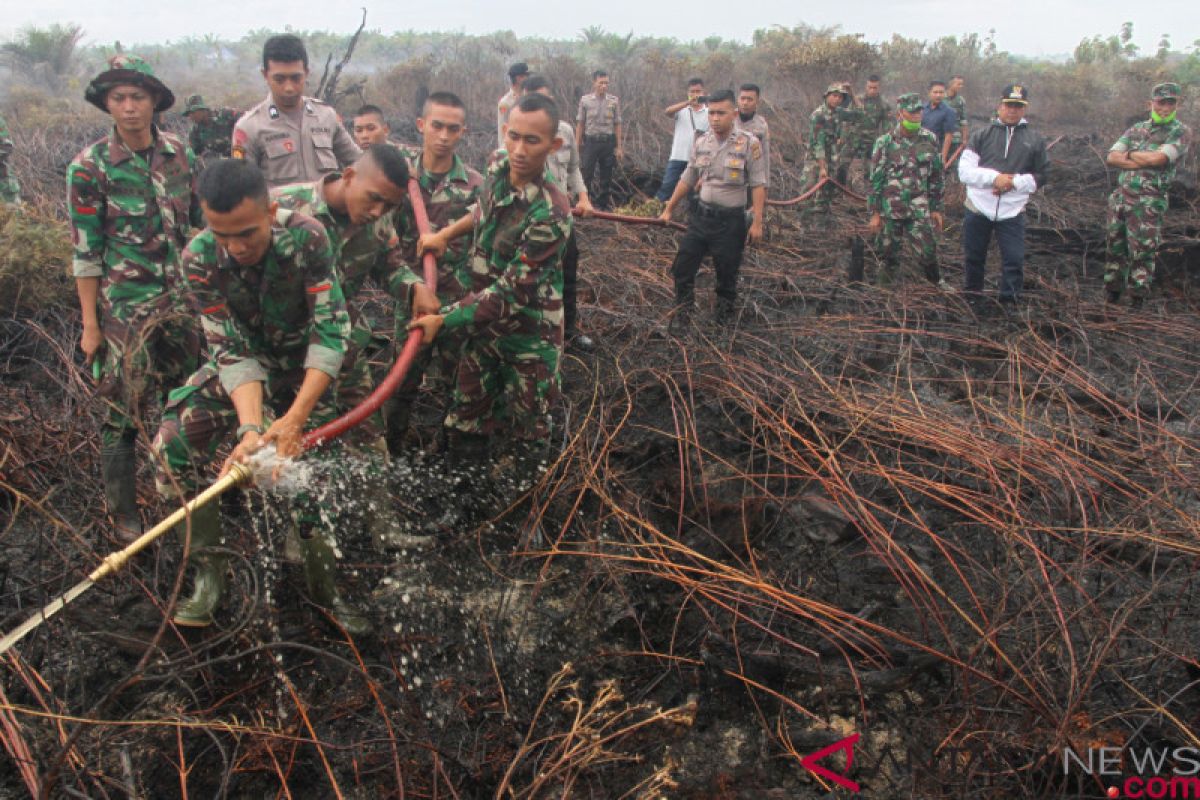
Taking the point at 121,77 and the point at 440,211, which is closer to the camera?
the point at 121,77

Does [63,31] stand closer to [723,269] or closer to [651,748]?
[723,269]

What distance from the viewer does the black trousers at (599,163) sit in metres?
9.50

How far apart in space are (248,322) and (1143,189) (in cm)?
698

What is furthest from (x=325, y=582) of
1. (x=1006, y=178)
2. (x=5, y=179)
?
(x=5, y=179)

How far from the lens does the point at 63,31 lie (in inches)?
863

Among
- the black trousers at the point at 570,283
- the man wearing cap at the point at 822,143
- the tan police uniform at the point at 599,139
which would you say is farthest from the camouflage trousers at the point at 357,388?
the man wearing cap at the point at 822,143

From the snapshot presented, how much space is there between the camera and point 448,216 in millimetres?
3949

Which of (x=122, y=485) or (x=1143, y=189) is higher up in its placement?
(x=1143, y=189)

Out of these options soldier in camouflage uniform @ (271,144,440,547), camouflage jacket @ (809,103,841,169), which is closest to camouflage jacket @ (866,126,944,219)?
camouflage jacket @ (809,103,841,169)

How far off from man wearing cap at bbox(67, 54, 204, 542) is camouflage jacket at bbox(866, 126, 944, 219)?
5.85 metres

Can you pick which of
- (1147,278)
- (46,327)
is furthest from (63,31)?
(1147,278)

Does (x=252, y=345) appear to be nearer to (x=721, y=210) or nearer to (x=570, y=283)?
(x=570, y=283)

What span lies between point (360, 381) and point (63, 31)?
1021 inches

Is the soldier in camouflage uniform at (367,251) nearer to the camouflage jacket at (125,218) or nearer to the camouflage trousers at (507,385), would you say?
the camouflage trousers at (507,385)
